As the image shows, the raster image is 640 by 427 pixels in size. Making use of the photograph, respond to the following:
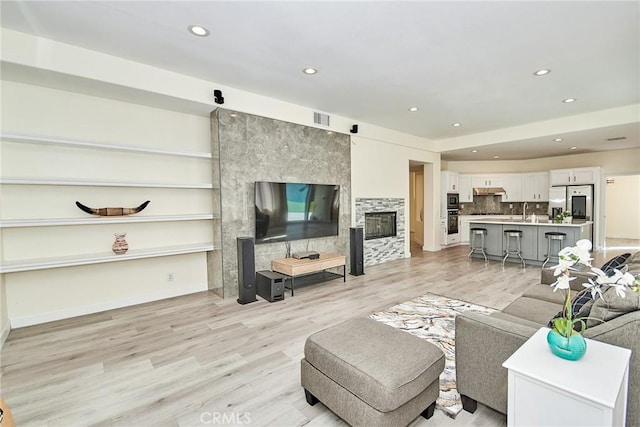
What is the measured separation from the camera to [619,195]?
10.0 m

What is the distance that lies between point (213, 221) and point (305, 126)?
88.9 inches

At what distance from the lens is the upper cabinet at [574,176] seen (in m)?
8.03

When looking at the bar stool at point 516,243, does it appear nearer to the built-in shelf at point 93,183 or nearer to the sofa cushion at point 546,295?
the sofa cushion at point 546,295

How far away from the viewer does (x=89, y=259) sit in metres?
3.45

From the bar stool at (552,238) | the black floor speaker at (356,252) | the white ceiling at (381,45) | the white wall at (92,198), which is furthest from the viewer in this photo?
the bar stool at (552,238)

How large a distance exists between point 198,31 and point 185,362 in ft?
10.2

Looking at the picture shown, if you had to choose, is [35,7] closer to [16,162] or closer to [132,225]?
[16,162]

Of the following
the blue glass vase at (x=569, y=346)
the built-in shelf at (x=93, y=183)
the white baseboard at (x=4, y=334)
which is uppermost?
the built-in shelf at (x=93, y=183)

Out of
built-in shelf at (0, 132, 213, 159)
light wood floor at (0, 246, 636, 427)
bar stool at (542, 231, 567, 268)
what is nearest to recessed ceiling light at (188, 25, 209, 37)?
built-in shelf at (0, 132, 213, 159)

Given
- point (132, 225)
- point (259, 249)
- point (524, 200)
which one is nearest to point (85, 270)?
point (132, 225)

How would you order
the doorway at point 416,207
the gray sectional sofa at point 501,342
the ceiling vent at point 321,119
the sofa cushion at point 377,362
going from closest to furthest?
1. the gray sectional sofa at point 501,342
2. the sofa cushion at point 377,362
3. the ceiling vent at point 321,119
4. the doorway at point 416,207

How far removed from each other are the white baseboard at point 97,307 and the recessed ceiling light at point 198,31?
3.41m

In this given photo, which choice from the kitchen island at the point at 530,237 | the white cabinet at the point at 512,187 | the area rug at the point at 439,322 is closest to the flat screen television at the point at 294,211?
the area rug at the point at 439,322
